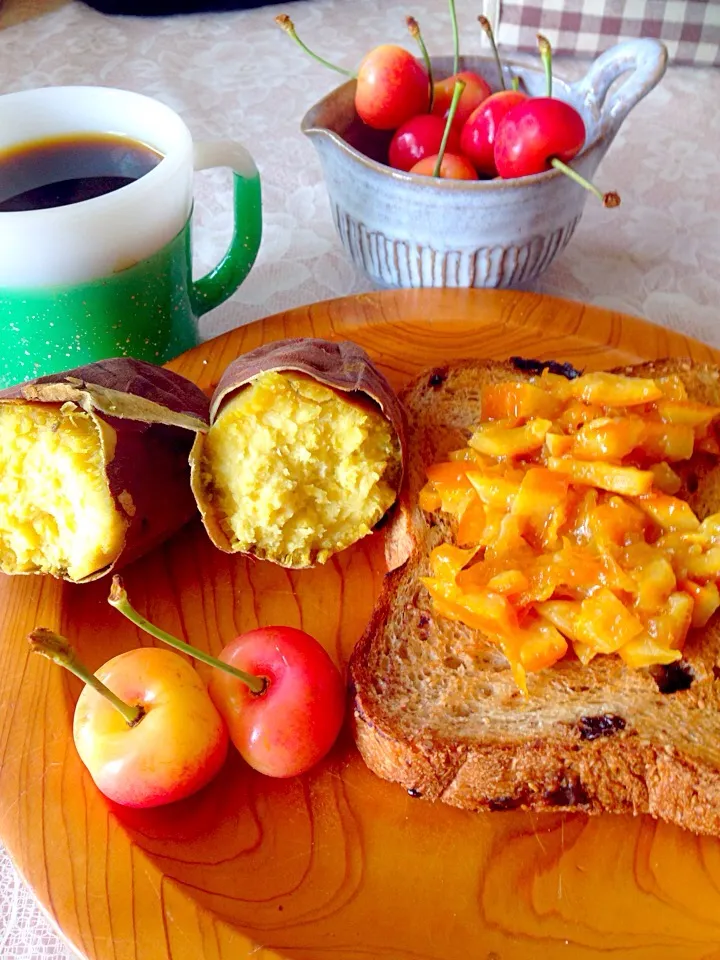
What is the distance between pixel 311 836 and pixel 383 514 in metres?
0.58

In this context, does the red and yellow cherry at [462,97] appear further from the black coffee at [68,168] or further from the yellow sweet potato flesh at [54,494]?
the yellow sweet potato flesh at [54,494]

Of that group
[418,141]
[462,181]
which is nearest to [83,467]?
[462,181]

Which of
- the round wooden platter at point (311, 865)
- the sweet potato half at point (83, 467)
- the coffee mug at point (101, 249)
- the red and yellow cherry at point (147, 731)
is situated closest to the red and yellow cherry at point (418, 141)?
the coffee mug at point (101, 249)

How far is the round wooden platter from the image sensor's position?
1164 mm

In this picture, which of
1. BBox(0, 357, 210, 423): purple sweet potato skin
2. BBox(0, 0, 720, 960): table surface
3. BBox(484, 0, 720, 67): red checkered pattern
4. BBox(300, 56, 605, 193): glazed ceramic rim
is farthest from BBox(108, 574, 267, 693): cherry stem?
BBox(484, 0, 720, 67): red checkered pattern

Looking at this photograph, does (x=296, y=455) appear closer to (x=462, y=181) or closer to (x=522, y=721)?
(x=522, y=721)

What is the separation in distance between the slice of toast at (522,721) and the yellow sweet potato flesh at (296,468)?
14 centimetres

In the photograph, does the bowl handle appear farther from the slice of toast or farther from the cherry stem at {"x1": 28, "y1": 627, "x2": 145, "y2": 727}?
the cherry stem at {"x1": 28, "y1": 627, "x2": 145, "y2": 727}

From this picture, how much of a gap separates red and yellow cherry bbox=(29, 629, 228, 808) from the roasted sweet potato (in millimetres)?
284

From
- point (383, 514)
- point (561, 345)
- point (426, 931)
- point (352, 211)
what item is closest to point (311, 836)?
point (426, 931)

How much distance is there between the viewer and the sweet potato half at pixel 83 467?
1382 millimetres

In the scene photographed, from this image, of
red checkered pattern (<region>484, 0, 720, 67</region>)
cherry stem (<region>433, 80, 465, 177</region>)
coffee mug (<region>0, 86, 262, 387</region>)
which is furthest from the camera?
red checkered pattern (<region>484, 0, 720, 67</region>)

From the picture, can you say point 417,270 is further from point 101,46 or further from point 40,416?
point 101,46

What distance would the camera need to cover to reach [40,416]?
141cm
